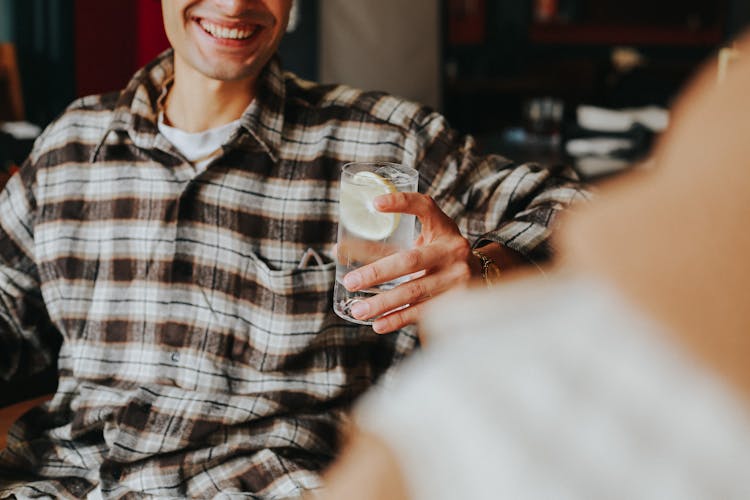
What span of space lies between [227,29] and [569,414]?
4.10 feet

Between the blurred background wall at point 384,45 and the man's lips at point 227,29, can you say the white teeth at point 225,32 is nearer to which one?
the man's lips at point 227,29

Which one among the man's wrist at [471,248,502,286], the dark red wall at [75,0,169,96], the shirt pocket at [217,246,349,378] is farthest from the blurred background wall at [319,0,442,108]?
the man's wrist at [471,248,502,286]

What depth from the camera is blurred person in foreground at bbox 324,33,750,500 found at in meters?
0.38

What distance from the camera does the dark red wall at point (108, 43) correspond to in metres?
2.76

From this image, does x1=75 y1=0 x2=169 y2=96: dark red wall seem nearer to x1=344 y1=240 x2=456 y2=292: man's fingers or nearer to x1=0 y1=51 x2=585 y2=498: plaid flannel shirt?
x1=0 y1=51 x2=585 y2=498: plaid flannel shirt

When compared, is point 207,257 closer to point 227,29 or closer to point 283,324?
point 283,324

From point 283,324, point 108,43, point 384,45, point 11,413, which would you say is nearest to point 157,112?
point 283,324

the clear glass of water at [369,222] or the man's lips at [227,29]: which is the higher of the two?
the man's lips at [227,29]

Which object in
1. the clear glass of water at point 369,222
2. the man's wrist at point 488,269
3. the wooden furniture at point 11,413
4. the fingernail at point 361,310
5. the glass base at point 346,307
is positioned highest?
the clear glass of water at point 369,222

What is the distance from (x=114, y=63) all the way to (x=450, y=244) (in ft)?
6.54

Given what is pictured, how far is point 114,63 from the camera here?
2867 millimetres

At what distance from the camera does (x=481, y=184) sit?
156 cm

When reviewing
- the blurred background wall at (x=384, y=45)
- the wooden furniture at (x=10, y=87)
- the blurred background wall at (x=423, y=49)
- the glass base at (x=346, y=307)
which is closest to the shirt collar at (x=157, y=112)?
the glass base at (x=346, y=307)

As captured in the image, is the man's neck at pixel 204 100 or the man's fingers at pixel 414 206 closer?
the man's fingers at pixel 414 206
